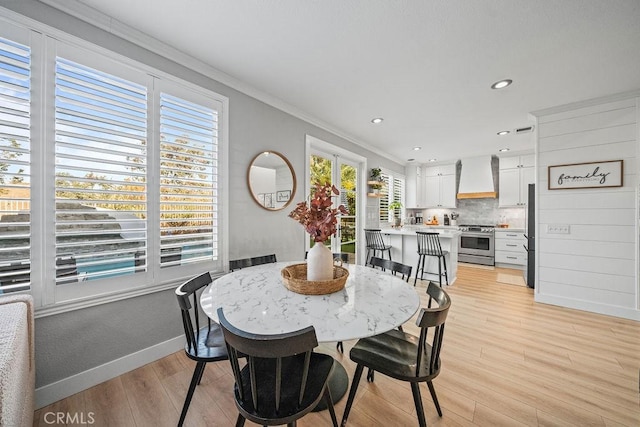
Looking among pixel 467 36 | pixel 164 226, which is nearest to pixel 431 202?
pixel 467 36

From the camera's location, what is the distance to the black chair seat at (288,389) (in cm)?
104

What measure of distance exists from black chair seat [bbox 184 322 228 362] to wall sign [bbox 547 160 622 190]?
4373 mm

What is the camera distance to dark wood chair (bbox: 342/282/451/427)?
1.24m

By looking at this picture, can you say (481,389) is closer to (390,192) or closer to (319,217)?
(319,217)

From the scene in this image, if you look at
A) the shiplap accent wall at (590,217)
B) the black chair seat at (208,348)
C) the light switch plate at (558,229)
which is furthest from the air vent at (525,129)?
the black chair seat at (208,348)

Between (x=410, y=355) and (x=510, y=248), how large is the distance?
5.44 meters

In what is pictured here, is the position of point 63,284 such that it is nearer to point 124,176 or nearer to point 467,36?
point 124,176

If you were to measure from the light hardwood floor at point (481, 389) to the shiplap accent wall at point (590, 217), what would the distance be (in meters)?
0.53

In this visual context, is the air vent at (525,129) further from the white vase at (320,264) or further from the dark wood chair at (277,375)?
the dark wood chair at (277,375)

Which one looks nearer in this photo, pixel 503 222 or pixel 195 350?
pixel 195 350

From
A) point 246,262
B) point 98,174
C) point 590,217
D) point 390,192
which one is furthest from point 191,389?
point 390,192

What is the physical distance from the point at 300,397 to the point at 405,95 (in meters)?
3.11

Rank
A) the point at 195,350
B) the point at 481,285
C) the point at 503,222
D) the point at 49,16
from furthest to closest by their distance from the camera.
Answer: the point at 503,222
the point at 481,285
the point at 49,16
the point at 195,350

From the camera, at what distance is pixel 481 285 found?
167 inches
